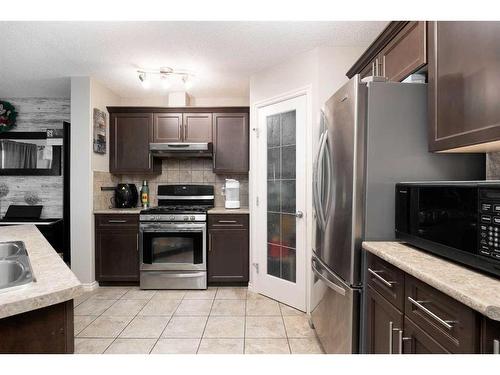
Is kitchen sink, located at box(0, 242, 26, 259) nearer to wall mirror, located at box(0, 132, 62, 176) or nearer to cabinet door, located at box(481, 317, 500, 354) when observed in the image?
cabinet door, located at box(481, 317, 500, 354)

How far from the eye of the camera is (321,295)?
190 cm

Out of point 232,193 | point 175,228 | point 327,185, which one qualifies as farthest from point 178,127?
point 327,185

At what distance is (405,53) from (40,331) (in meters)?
2.02

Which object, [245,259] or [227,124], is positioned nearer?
[245,259]

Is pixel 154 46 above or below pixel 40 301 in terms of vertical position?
above

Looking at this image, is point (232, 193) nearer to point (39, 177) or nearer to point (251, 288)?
point (251, 288)

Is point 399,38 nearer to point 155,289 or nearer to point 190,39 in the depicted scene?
point 190,39

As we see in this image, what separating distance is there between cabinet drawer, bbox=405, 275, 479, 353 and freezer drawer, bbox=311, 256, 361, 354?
42 centimetres

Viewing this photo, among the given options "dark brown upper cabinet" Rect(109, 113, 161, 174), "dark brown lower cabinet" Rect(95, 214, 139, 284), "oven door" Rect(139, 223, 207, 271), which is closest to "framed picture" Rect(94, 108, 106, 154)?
"dark brown upper cabinet" Rect(109, 113, 161, 174)

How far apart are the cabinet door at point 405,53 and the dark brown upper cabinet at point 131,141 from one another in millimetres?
2716

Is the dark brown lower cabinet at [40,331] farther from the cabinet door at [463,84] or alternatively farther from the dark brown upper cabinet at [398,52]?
the dark brown upper cabinet at [398,52]

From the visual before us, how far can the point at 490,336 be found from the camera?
0.72 metres
